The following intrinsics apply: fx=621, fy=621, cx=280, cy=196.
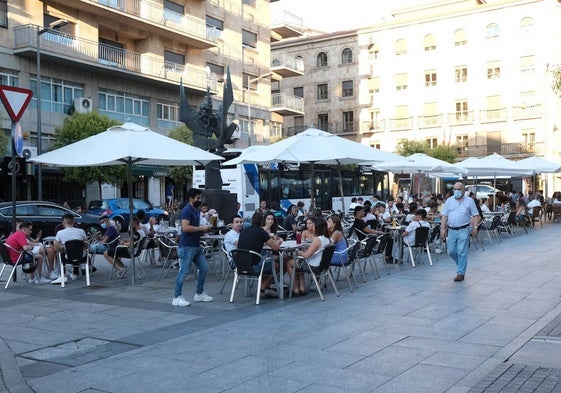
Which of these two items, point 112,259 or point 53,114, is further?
point 53,114

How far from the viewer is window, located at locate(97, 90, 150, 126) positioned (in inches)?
1316

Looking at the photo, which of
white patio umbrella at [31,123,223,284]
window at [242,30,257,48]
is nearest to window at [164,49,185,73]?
window at [242,30,257,48]

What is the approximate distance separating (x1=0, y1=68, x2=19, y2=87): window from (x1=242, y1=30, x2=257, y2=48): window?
19.0 meters

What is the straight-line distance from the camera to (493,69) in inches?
2202

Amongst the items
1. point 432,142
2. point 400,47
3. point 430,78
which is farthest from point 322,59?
point 432,142

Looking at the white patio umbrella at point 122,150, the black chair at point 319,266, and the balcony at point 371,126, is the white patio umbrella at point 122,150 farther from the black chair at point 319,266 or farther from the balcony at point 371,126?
the balcony at point 371,126

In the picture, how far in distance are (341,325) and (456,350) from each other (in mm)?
1592

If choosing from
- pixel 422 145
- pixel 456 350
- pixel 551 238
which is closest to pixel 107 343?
pixel 456 350

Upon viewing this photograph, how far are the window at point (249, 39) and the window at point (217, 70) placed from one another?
11.9 feet

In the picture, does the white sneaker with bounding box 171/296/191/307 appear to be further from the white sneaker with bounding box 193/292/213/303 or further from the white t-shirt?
the white t-shirt

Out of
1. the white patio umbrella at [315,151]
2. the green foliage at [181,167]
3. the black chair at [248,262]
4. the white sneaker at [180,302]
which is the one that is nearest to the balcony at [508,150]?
the green foliage at [181,167]

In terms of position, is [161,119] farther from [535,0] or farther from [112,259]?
[535,0]

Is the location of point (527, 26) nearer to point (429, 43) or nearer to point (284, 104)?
point (429, 43)

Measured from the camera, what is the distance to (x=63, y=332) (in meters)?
7.21
